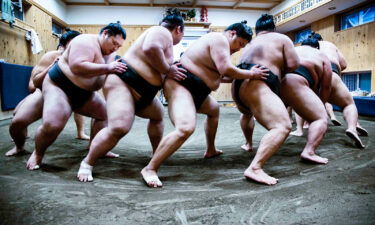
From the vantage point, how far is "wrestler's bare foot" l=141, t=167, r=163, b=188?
5.16ft

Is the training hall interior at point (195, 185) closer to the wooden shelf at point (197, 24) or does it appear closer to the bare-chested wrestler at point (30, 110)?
the bare-chested wrestler at point (30, 110)

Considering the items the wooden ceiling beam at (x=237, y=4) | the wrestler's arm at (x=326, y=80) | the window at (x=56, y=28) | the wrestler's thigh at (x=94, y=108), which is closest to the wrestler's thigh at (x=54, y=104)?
the wrestler's thigh at (x=94, y=108)

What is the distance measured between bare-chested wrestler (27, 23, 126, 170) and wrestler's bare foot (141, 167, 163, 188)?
24.9 inches

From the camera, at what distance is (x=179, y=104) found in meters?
1.70

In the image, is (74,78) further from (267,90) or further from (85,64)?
(267,90)

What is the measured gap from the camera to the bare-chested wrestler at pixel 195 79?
63.6 inches

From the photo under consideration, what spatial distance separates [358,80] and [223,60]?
6.41 metres

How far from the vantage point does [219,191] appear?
1.50 meters

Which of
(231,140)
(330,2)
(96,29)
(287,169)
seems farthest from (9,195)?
(96,29)

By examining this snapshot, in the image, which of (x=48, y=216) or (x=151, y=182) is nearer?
(x=48, y=216)

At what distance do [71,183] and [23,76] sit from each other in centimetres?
460

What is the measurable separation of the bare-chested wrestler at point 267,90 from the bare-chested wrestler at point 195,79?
9 centimetres

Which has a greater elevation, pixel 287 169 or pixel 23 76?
pixel 23 76

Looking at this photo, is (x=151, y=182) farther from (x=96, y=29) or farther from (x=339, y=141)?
(x=96, y=29)
